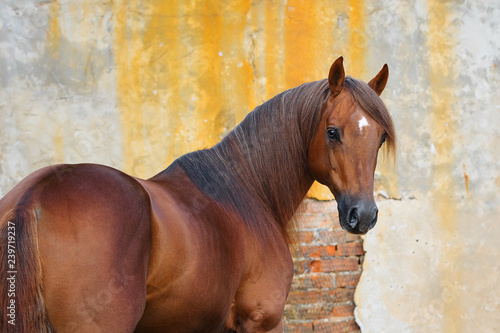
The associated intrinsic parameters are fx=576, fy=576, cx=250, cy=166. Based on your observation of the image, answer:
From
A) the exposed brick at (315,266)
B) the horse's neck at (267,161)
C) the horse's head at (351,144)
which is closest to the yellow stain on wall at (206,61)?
the exposed brick at (315,266)

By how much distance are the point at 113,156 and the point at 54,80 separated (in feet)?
2.13

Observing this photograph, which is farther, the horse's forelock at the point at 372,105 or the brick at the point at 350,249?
the brick at the point at 350,249

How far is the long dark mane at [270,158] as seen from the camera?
2.64 metres

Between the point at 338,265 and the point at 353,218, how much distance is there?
5.80 ft

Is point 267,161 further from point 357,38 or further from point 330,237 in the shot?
point 357,38

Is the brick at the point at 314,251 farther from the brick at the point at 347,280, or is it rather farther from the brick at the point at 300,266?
the brick at the point at 347,280

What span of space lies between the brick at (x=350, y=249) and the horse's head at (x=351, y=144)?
163 centimetres

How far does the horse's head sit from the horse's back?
0.95 metres

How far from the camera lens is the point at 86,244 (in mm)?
1759

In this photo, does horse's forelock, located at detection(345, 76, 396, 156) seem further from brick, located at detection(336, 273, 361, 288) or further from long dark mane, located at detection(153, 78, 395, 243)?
brick, located at detection(336, 273, 361, 288)

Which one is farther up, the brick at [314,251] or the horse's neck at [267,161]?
the horse's neck at [267,161]

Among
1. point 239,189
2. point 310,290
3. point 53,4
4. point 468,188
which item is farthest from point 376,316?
point 53,4

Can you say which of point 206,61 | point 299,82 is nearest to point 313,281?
point 299,82

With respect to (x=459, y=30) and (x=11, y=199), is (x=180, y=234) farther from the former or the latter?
(x=459, y=30)
